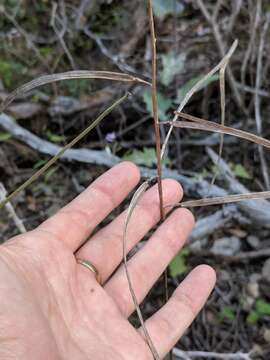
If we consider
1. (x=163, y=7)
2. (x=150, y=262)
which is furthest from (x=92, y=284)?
(x=163, y=7)

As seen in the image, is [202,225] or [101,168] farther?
[101,168]

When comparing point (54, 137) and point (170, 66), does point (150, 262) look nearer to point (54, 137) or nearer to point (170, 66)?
point (54, 137)

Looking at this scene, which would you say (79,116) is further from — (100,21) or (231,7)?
(231,7)

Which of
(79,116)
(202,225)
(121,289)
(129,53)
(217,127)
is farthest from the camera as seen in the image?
(129,53)

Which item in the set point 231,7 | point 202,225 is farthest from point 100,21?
point 202,225

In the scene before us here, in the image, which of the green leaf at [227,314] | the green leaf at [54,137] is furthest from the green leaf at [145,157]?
the green leaf at [227,314]
